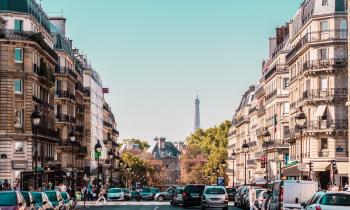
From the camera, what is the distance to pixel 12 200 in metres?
32.6

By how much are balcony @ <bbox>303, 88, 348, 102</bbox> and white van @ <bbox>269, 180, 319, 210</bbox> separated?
43519mm

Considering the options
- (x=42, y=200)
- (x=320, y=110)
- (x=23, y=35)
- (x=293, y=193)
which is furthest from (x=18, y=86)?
(x=293, y=193)

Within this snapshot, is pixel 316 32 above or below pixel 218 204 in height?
above

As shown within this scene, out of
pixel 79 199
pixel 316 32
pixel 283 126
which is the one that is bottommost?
pixel 79 199

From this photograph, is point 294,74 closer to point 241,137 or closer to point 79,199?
point 79,199

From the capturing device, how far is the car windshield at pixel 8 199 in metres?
32.4

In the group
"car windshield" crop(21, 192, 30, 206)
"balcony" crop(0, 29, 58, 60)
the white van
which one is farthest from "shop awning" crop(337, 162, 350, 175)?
"car windshield" crop(21, 192, 30, 206)

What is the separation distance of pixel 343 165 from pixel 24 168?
27.1 metres

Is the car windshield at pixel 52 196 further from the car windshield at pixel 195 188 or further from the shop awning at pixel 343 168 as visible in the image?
the shop awning at pixel 343 168

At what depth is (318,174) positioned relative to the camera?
8412cm

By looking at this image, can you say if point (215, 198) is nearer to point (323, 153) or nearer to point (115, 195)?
point (323, 153)

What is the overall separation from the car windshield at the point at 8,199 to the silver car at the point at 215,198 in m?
24.7

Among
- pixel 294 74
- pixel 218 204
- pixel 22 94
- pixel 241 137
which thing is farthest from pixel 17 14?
pixel 241 137

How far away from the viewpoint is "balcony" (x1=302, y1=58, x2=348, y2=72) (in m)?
81.1
